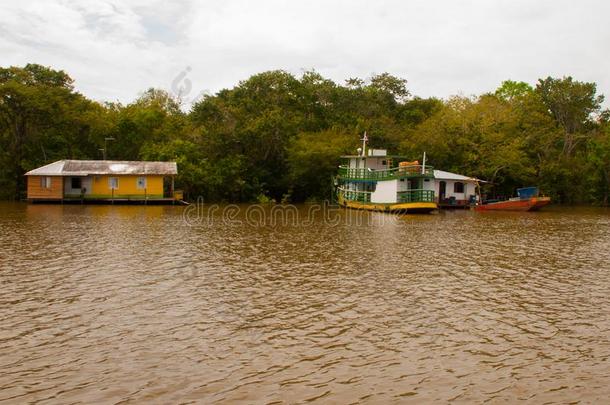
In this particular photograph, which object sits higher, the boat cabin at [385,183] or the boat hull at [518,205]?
the boat cabin at [385,183]

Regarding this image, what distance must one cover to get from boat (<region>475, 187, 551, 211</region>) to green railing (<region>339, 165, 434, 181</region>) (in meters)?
7.86

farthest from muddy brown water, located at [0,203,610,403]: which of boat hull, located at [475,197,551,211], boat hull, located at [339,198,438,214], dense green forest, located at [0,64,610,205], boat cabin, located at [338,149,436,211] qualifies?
dense green forest, located at [0,64,610,205]

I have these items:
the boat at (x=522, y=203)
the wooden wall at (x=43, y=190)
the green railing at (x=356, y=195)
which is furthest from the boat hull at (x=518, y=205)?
the wooden wall at (x=43, y=190)

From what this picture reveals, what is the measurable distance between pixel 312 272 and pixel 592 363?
336 inches

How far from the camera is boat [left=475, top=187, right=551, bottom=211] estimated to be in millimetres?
44281

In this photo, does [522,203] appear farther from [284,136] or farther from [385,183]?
[284,136]

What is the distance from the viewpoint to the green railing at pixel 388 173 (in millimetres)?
38987

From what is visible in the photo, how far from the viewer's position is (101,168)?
146 feet

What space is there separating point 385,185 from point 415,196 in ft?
8.45

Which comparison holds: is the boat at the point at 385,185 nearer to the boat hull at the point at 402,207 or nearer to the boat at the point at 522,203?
the boat hull at the point at 402,207

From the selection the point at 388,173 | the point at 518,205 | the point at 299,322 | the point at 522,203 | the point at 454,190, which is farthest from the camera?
the point at 454,190

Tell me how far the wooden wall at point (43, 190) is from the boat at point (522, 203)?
35347mm

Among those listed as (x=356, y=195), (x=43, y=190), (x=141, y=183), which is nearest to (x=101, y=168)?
(x=141, y=183)

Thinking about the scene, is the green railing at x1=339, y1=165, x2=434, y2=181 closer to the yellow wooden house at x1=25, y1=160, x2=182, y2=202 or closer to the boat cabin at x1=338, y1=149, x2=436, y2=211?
the boat cabin at x1=338, y1=149, x2=436, y2=211
